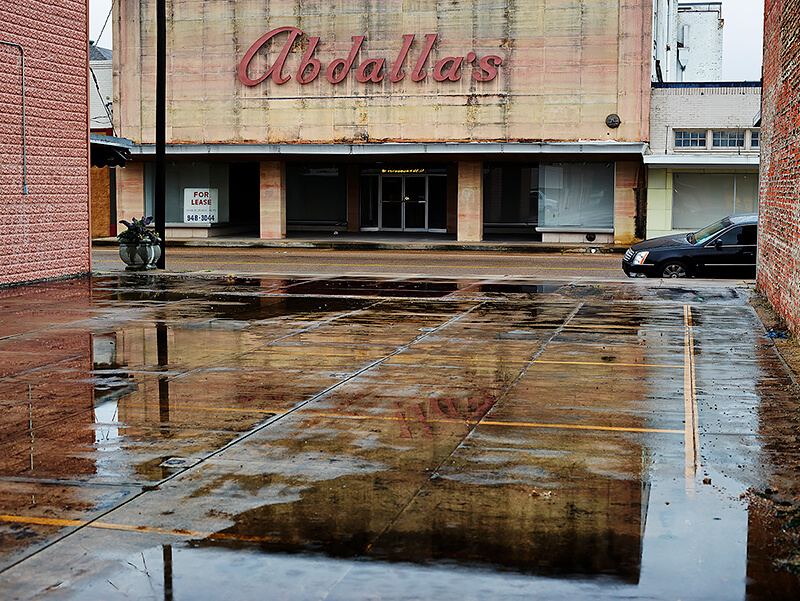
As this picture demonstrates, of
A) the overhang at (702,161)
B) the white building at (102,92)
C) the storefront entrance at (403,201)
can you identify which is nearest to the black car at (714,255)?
the overhang at (702,161)

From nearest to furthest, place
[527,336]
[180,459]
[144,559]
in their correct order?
[144,559] → [180,459] → [527,336]

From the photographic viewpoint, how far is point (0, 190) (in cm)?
1950

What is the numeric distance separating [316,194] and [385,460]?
1612 inches

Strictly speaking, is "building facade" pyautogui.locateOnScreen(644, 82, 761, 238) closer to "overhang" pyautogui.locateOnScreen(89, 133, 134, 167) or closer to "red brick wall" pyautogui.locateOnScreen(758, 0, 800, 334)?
"red brick wall" pyautogui.locateOnScreen(758, 0, 800, 334)

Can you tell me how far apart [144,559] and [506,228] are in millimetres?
44434

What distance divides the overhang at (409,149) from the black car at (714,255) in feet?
43.8

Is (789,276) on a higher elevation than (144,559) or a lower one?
higher

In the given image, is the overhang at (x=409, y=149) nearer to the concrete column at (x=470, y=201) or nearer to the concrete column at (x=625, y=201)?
the concrete column at (x=625, y=201)

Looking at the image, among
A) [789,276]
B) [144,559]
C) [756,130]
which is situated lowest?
[144,559]

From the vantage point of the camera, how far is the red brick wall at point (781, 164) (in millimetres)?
13735

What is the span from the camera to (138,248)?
923 inches

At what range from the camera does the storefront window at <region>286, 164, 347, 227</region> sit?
4678 cm

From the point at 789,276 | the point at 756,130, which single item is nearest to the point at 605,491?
the point at 789,276

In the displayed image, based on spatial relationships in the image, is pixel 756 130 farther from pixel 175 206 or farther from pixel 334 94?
pixel 175 206
